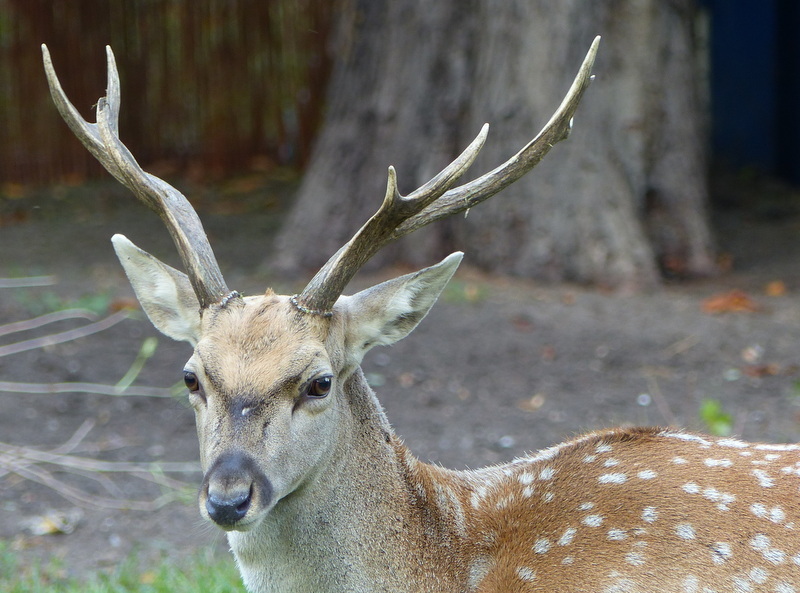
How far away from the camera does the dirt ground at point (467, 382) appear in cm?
598

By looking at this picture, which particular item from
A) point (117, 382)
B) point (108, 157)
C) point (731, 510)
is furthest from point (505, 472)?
point (117, 382)

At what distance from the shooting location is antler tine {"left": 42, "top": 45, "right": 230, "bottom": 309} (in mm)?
3564

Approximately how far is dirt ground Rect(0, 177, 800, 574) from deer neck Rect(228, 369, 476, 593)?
2.08 metres

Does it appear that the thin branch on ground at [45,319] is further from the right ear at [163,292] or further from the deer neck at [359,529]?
the deer neck at [359,529]

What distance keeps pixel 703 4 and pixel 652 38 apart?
4.71 metres

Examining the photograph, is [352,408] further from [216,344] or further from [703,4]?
[703,4]

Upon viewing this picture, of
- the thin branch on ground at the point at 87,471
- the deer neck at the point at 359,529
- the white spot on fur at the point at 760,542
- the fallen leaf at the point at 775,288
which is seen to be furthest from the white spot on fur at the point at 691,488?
the fallen leaf at the point at 775,288

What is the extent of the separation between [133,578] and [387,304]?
2212mm

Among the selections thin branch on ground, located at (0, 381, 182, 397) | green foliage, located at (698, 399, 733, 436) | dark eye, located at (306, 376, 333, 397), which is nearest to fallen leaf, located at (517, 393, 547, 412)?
green foliage, located at (698, 399, 733, 436)

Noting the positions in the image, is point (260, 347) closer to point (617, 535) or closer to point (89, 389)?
point (617, 535)

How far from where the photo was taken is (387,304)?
12.1 ft

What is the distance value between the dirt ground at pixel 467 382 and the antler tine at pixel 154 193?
88.6 inches

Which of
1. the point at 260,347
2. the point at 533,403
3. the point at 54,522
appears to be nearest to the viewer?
the point at 260,347

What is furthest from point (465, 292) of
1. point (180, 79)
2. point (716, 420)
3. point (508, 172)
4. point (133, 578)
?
point (180, 79)
